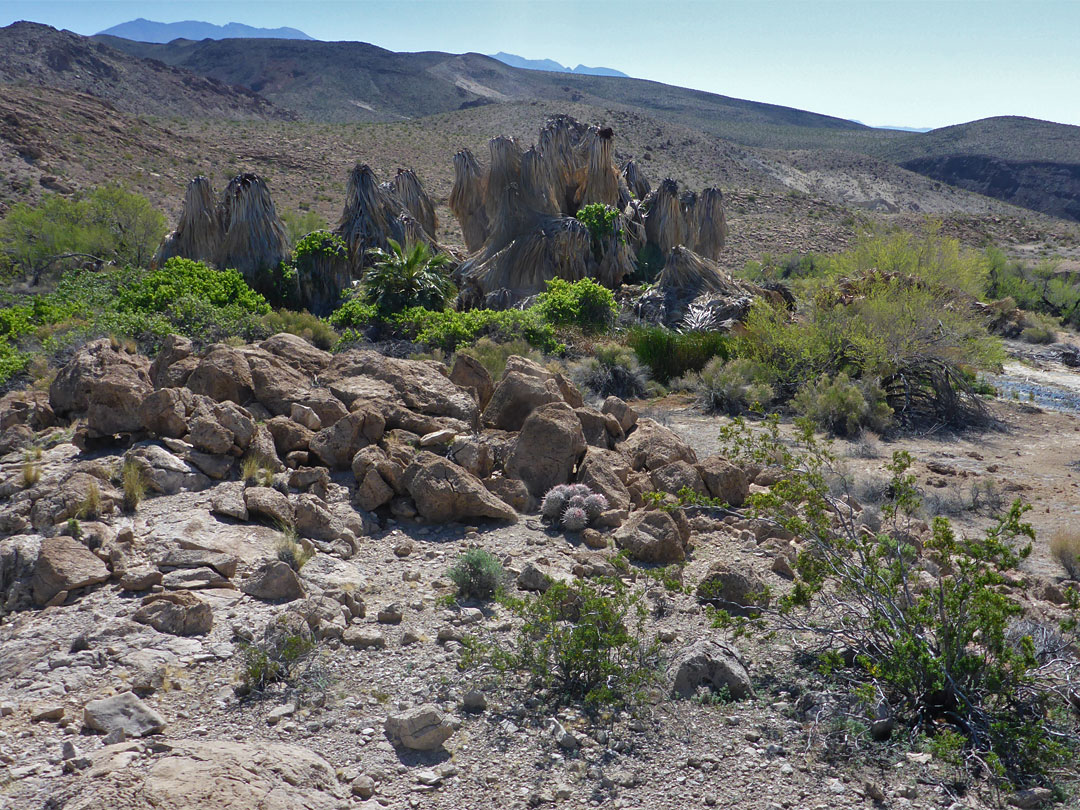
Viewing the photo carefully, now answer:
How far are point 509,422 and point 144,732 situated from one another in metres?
4.83

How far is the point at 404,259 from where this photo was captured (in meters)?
15.7

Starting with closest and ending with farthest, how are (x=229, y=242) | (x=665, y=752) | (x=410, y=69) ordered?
(x=665, y=752) → (x=229, y=242) → (x=410, y=69)

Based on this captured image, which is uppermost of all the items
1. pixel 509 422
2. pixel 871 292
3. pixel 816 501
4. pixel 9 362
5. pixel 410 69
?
pixel 410 69

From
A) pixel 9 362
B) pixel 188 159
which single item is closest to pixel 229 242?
pixel 9 362

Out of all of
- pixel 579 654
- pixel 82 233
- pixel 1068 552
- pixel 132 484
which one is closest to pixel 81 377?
pixel 132 484

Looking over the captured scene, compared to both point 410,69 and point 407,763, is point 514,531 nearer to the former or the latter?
point 407,763

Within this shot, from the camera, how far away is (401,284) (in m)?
15.3

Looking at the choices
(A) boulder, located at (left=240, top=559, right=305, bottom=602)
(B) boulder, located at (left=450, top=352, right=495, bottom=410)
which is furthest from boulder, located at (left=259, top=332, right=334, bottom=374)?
(A) boulder, located at (left=240, top=559, right=305, bottom=602)

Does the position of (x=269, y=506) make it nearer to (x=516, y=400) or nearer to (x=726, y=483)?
(x=516, y=400)

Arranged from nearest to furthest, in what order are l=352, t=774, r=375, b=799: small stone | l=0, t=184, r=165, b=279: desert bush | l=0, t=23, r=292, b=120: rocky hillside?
l=352, t=774, r=375, b=799: small stone → l=0, t=184, r=165, b=279: desert bush → l=0, t=23, r=292, b=120: rocky hillside

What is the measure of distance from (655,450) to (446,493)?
85.6 inches

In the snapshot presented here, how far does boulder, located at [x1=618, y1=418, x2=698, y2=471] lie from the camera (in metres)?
7.21

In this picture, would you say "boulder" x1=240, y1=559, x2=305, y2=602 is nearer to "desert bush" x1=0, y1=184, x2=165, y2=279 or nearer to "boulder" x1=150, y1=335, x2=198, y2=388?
"boulder" x1=150, y1=335, x2=198, y2=388

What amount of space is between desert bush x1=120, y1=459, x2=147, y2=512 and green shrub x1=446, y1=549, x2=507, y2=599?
7.60ft
